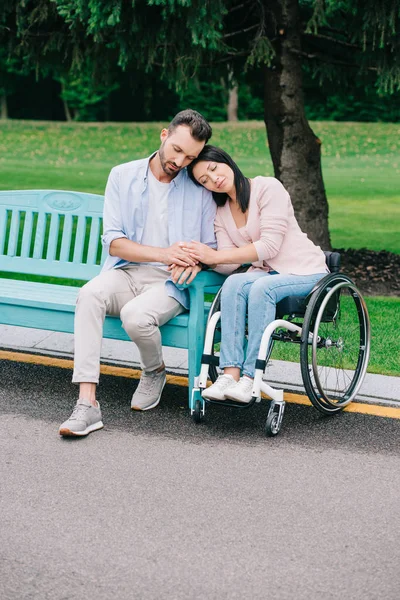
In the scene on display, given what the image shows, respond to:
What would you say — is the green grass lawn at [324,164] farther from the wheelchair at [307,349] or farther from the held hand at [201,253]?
the held hand at [201,253]

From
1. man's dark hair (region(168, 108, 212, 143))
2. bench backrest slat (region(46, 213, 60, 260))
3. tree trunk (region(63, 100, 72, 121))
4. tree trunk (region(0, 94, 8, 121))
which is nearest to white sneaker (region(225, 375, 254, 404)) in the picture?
man's dark hair (region(168, 108, 212, 143))

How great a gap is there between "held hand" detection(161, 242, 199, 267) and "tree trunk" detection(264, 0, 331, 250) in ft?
12.2

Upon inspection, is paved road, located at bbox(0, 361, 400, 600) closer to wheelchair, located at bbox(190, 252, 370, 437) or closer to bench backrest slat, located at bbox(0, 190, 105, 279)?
wheelchair, located at bbox(190, 252, 370, 437)

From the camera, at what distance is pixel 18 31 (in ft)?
25.7

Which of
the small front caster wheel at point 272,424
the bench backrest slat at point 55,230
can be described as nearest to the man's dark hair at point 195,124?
the bench backrest slat at point 55,230

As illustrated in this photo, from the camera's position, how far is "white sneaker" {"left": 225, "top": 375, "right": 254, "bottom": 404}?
4371mm

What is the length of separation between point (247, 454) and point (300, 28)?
16.1 feet

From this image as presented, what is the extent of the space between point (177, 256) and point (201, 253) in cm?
12

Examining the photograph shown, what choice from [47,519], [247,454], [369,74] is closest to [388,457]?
[247,454]

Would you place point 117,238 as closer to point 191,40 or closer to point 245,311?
point 245,311

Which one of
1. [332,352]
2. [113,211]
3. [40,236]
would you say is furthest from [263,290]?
[40,236]

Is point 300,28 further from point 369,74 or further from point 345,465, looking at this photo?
point 345,465

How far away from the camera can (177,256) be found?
4.75 m

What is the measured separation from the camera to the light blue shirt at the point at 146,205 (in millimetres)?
4902
